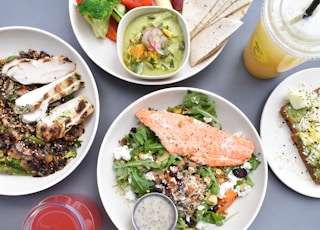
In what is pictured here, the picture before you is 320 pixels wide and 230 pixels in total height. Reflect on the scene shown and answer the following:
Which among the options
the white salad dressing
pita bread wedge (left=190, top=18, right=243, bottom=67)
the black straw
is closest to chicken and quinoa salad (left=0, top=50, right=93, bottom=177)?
the white salad dressing

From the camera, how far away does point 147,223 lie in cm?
215

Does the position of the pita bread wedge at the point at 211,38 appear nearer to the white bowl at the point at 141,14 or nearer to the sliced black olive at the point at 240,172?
the white bowl at the point at 141,14

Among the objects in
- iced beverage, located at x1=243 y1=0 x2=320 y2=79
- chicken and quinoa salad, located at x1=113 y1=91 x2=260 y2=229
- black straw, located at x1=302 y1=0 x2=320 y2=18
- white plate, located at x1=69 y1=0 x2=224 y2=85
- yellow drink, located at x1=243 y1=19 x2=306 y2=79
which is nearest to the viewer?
black straw, located at x1=302 y1=0 x2=320 y2=18

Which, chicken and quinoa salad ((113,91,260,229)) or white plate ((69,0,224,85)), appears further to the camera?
white plate ((69,0,224,85))

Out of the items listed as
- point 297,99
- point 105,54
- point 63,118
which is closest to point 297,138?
point 297,99

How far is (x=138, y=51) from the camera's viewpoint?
227 cm

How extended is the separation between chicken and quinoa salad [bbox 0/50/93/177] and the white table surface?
15cm

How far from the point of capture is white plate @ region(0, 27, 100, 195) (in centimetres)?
225

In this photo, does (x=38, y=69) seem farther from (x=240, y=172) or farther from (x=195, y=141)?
(x=240, y=172)

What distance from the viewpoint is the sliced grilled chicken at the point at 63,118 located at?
87.2 inches

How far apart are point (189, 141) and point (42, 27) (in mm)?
1041

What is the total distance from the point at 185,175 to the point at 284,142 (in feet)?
1.93

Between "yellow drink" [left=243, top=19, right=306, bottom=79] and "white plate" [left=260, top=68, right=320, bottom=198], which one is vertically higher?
"yellow drink" [left=243, top=19, right=306, bottom=79]

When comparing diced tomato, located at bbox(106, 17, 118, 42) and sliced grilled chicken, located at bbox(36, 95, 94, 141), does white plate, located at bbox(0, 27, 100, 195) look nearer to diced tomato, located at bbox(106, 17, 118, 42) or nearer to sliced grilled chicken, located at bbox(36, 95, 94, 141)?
sliced grilled chicken, located at bbox(36, 95, 94, 141)
